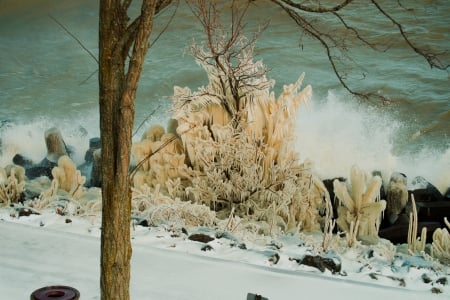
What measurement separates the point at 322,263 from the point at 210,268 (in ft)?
2.22

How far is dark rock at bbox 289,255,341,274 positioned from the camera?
13.1 feet

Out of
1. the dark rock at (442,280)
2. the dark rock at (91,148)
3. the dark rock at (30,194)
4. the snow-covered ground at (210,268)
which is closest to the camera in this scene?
the snow-covered ground at (210,268)

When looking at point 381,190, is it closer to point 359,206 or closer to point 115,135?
point 359,206

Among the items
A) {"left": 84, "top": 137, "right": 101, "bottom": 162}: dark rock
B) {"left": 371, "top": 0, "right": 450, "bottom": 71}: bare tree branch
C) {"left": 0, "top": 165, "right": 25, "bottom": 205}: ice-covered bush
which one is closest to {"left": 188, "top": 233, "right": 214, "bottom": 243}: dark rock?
{"left": 84, "top": 137, "right": 101, "bottom": 162}: dark rock

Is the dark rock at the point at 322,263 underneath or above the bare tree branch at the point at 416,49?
underneath

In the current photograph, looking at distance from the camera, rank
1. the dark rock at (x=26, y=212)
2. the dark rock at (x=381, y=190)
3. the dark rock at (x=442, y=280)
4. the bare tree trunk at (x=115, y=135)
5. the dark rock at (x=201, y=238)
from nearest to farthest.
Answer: the bare tree trunk at (x=115, y=135), the dark rock at (x=442, y=280), the dark rock at (x=381, y=190), the dark rock at (x=201, y=238), the dark rock at (x=26, y=212)

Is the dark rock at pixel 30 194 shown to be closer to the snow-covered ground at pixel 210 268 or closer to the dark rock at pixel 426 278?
the snow-covered ground at pixel 210 268

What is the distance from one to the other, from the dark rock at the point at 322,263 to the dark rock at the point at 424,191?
59 cm

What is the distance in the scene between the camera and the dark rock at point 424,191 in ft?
12.6

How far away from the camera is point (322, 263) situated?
13.2 ft

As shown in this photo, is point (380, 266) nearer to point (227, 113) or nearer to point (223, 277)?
point (223, 277)

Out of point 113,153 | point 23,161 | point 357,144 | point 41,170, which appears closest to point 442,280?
point 357,144

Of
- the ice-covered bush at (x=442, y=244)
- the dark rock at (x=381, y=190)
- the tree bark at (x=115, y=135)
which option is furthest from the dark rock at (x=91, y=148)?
the tree bark at (x=115, y=135)

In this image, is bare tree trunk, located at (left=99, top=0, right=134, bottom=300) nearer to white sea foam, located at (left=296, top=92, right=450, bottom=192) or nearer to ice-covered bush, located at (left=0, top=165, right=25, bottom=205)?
white sea foam, located at (left=296, top=92, right=450, bottom=192)
